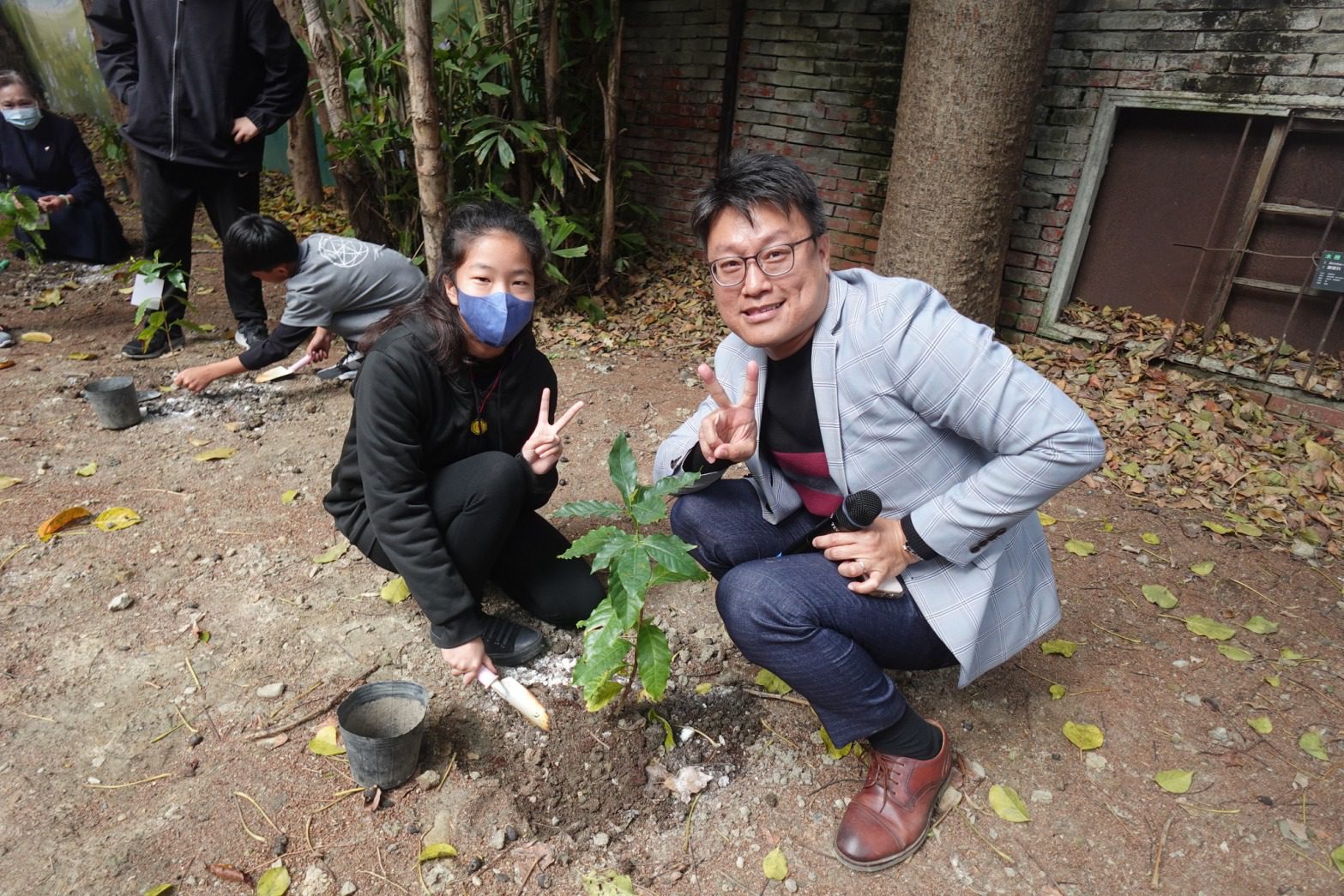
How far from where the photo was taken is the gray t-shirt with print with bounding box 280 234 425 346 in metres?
3.37

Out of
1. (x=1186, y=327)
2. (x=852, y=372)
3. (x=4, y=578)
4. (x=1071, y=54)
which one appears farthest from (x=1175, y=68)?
(x=4, y=578)

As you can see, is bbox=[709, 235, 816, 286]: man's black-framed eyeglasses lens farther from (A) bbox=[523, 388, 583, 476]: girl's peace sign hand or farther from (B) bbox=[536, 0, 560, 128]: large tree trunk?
(B) bbox=[536, 0, 560, 128]: large tree trunk

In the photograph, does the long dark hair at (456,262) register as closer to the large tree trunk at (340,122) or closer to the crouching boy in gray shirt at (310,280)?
the crouching boy in gray shirt at (310,280)

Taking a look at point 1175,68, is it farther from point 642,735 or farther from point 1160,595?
point 642,735

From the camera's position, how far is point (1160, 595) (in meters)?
2.54

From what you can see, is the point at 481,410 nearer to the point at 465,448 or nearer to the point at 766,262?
the point at 465,448

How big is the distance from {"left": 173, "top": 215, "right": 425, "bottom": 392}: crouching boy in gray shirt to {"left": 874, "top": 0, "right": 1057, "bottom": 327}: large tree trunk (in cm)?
241

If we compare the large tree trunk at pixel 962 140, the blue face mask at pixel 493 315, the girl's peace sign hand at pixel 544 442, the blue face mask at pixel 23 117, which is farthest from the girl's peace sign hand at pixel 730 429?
the blue face mask at pixel 23 117

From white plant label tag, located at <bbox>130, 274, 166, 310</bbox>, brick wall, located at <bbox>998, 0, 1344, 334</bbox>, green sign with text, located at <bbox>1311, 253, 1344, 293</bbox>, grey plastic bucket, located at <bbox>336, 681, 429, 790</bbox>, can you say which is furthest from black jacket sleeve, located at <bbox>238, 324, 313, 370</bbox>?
green sign with text, located at <bbox>1311, 253, 1344, 293</bbox>

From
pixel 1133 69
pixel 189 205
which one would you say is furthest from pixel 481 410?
pixel 1133 69

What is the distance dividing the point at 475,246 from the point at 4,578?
6.44 ft

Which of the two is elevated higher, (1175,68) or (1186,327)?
(1175,68)

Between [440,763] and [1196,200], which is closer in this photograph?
[440,763]

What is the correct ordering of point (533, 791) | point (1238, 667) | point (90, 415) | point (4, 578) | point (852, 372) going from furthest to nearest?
point (90, 415) → point (4, 578) → point (1238, 667) → point (533, 791) → point (852, 372)
